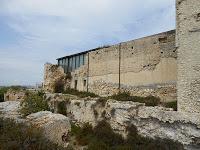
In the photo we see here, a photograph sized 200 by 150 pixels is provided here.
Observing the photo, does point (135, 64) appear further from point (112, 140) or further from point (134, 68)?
point (112, 140)

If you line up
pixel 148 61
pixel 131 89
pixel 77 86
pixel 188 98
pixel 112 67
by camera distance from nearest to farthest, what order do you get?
pixel 188 98 < pixel 148 61 < pixel 131 89 < pixel 112 67 < pixel 77 86

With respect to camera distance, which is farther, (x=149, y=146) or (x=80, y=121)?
(x=80, y=121)

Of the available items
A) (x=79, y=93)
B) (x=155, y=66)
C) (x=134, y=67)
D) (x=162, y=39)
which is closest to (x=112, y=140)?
(x=155, y=66)

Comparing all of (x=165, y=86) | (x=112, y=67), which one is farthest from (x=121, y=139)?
(x=112, y=67)

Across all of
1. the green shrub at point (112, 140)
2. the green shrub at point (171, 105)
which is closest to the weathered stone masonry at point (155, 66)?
the green shrub at point (171, 105)

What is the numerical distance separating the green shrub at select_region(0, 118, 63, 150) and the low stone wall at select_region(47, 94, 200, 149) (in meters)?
8.55

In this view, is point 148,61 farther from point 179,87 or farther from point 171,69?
point 179,87

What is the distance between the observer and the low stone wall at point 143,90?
1647cm

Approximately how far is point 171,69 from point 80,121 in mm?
6115

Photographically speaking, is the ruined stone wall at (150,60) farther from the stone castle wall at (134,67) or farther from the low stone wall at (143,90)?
the low stone wall at (143,90)

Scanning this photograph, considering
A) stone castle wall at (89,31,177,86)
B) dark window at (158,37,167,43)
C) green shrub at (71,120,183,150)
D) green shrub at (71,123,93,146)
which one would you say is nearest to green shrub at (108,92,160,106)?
stone castle wall at (89,31,177,86)

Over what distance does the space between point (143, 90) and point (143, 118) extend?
11.5 feet

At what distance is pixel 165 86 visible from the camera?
16750mm

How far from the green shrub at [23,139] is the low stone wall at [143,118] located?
28.1ft
